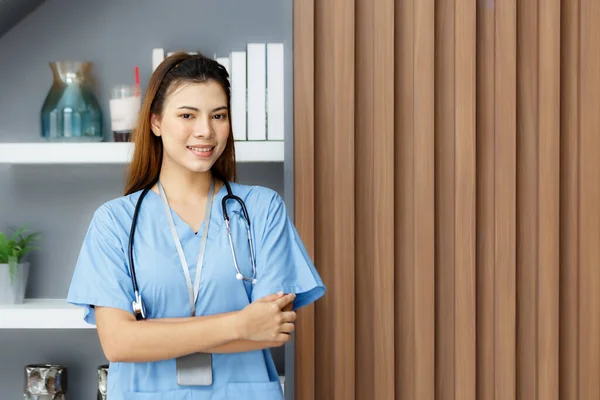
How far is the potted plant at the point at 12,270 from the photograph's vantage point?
6.72 feet

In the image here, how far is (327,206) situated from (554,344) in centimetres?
71

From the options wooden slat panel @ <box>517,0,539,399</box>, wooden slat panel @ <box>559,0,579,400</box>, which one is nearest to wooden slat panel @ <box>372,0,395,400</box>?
wooden slat panel @ <box>517,0,539,399</box>

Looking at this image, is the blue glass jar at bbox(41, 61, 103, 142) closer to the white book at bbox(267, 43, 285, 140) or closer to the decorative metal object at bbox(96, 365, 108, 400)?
the white book at bbox(267, 43, 285, 140)

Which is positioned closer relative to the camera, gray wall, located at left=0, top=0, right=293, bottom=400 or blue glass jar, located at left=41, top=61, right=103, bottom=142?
blue glass jar, located at left=41, top=61, right=103, bottom=142

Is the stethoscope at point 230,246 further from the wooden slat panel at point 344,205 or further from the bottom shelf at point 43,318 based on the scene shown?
the bottom shelf at point 43,318

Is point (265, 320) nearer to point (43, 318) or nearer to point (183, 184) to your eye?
point (183, 184)

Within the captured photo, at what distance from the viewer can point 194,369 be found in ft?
4.71

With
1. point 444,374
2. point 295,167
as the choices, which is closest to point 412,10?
point 295,167

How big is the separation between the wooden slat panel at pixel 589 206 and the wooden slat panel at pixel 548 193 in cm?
7

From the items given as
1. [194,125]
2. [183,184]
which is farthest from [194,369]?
[194,125]

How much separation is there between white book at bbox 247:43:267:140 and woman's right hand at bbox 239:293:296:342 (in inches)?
27.2

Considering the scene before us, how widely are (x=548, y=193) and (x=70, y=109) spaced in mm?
1367

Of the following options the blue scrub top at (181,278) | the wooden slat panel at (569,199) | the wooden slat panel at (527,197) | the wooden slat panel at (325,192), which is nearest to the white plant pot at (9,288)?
the blue scrub top at (181,278)

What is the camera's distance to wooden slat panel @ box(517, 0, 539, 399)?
1900 mm
